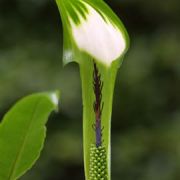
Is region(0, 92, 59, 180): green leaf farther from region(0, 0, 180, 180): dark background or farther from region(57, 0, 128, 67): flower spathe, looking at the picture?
region(0, 0, 180, 180): dark background

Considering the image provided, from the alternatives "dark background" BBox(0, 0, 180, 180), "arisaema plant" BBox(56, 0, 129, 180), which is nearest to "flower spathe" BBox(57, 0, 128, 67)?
"arisaema plant" BBox(56, 0, 129, 180)

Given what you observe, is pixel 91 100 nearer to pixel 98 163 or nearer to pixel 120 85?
pixel 98 163

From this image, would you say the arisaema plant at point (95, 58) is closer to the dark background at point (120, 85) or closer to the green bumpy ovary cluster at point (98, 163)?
the green bumpy ovary cluster at point (98, 163)

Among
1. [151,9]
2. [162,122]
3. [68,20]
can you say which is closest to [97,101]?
[68,20]

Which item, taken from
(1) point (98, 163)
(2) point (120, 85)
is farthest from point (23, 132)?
(2) point (120, 85)

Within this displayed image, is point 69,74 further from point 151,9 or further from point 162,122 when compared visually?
point 151,9

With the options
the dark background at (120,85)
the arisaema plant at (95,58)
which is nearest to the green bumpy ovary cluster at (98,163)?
the arisaema plant at (95,58)

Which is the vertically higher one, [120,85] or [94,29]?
[120,85]
